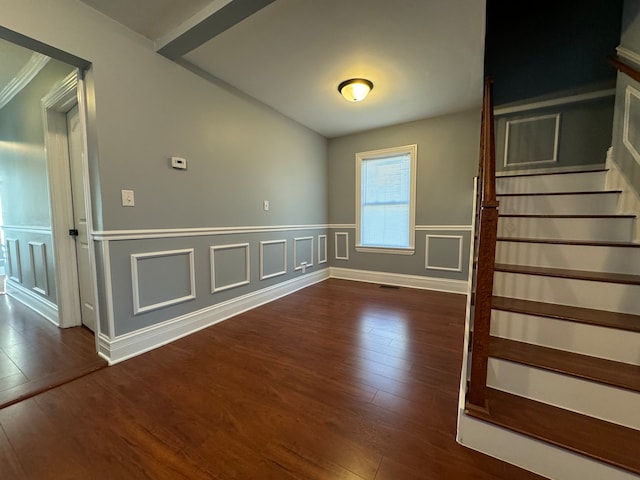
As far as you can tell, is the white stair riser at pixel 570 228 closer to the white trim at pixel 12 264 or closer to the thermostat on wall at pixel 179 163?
the thermostat on wall at pixel 179 163

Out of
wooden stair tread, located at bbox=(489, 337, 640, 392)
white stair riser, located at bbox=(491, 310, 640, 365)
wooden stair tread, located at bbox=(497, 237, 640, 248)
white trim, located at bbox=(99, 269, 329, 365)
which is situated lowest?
white trim, located at bbox=(99, 269, 329, 365)

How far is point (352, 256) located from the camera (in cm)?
434

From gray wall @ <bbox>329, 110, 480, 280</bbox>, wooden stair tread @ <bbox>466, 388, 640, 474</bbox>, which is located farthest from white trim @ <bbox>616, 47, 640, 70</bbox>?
wooden stair tread @ <bbox>466, 388, 640, 474</bbox>

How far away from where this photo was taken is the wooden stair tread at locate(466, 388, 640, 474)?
927 millimetres

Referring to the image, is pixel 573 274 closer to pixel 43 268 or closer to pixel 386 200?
pixel 386 200

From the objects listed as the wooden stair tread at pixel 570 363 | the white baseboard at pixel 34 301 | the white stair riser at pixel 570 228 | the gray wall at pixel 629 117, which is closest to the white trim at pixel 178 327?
the white baseboard at pixel 34 301

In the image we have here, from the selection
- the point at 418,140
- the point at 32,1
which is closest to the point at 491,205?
the point at 32,1

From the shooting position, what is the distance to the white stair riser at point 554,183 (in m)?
2.06

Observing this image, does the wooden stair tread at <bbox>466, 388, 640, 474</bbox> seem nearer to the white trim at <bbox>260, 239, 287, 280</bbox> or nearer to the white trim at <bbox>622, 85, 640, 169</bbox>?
the white trim at <bbox>622, 85, 640, 169</bbox>

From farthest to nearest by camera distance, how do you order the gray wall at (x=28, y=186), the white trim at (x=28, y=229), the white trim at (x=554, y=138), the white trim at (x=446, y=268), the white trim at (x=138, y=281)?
the white trim at (x=446, y=268) → the white trim at (x=554, y=138) → the white trim at (x=28, y=229) → the gray wall at (x=28, y=186) → the white trim at (x=138, y=281)

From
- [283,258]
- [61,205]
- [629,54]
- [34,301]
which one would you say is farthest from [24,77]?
[629,54]

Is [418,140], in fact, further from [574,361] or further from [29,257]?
[29,257]

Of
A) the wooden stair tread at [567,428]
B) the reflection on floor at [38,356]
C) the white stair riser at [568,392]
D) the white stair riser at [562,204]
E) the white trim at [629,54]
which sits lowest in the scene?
the reflection on floor at [38,356]

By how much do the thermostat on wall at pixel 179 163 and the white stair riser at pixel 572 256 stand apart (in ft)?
8.46
